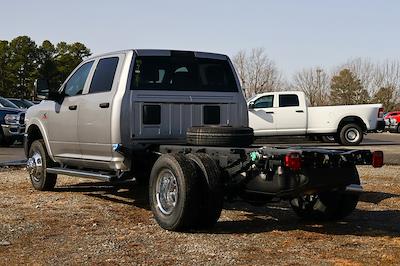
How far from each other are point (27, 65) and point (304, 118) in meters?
47.1

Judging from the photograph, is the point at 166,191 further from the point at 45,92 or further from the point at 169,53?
the point at 45,92

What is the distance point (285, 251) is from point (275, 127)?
15568 mm

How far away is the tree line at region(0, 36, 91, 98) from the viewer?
60.0 m

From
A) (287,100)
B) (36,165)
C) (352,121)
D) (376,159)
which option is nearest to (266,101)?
(287,100)

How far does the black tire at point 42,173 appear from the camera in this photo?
899cm

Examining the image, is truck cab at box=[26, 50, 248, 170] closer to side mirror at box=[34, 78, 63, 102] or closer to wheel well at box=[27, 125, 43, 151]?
side mirror at box=[34, 78, 63, 102]

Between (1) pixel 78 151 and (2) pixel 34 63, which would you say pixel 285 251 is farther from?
(2) pixel 34 63

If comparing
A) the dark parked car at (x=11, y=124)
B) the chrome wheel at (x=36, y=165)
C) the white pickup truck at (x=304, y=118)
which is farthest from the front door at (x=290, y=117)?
the chrome wheel at (x=36, y=165)

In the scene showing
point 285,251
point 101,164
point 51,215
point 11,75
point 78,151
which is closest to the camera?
point 285,251

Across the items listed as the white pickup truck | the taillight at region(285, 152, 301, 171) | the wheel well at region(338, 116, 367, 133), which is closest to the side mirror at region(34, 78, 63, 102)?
the taillight at region(285, 152, 301, 171)

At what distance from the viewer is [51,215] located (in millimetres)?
7137

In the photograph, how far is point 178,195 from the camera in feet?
19.6

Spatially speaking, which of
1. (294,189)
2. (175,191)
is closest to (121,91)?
(175,191)

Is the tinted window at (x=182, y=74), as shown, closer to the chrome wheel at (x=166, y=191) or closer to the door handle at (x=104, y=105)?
the door handle at (x=104, y=105)
